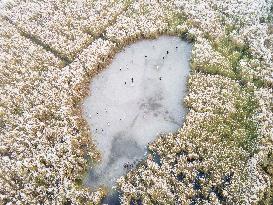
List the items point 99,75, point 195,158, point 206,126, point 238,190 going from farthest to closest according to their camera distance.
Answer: point 99,75 < point 206,126 < point 195,158 < point 238,190

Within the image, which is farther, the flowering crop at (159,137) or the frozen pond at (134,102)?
the frozen pond at (134,102)

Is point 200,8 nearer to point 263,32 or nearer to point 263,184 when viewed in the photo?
point 263,32

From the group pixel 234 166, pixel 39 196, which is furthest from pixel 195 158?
pixel 39 196

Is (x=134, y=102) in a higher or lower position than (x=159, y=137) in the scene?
higher

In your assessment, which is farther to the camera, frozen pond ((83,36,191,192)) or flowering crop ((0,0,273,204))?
frozen pond ((83,36,191,192))

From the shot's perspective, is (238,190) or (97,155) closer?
(238,190)

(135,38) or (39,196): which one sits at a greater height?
(135,38)

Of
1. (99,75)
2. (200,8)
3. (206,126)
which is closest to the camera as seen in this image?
(206,126)

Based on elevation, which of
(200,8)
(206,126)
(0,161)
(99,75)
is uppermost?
(200,8)
